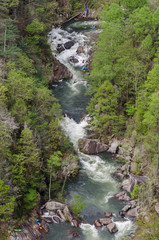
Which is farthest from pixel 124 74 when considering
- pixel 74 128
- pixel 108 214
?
pixel 108 214

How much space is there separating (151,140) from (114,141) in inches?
356

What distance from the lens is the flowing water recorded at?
36.3 metres

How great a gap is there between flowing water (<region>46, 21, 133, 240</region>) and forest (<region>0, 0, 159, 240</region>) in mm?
2325

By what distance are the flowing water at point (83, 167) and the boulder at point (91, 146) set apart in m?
0.86

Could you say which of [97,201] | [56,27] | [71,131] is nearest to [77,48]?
[56,27]

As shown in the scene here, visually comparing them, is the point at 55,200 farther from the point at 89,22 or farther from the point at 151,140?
the point at 89,22

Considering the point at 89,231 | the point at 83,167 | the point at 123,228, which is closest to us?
the point at 89,231

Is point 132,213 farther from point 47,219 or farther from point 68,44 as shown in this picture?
point 68,44

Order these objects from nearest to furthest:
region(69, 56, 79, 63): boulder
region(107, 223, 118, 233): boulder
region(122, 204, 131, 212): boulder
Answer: region(107, 223, 118, 233): boulder
region(122, 204, 131, 212): boulder
region(69, 56, 79, 63): boulder

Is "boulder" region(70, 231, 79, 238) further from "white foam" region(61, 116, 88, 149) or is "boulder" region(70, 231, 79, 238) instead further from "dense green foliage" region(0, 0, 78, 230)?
"white foam" region(61, 116, 88, 149)

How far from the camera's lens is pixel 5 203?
3272 centimetres

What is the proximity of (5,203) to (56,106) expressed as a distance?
18.9 meters

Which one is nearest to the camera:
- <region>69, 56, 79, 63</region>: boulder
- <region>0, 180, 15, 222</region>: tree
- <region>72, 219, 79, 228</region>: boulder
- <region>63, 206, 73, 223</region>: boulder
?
<region>0, 180, 15, 222</region>: tree

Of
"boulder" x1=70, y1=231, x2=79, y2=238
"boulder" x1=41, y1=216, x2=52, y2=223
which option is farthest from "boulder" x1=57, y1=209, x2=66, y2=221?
"boulder" x1=70, y1=231, x2=79, y2=238
